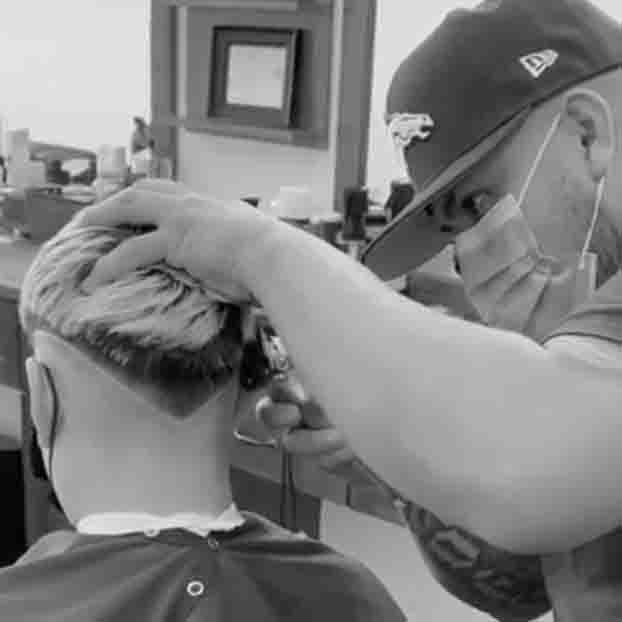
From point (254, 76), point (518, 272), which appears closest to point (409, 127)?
point (518, 272)

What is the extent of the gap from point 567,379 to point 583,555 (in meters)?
0.24

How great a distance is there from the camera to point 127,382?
1.20 meters

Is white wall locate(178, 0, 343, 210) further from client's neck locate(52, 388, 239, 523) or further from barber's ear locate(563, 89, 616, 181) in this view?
barber's ear locate(563, 89, 616, 181)

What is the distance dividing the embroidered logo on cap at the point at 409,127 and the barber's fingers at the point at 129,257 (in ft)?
1.04

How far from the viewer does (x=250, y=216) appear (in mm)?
913

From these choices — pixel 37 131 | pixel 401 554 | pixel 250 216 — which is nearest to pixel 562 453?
pixel 250 216

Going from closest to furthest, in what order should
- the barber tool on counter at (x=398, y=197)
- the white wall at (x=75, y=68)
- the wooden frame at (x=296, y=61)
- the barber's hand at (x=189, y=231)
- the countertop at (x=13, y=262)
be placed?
the barber's hand at (x=189, y=231), the barber tool on counter at (x=398, y=197), the countertop at (x=13, y=262), the wooden frame at (x=296, y=61), the white wall at (x=75, y=68)

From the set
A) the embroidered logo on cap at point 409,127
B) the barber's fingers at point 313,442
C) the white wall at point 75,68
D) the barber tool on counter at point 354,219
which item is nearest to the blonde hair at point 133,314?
the barber's fingers at point 313,442

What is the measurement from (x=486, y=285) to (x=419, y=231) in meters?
0.11

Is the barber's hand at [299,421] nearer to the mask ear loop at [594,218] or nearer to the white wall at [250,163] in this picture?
the mask ear loop at [594,218]

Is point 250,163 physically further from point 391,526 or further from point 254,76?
point 391,526

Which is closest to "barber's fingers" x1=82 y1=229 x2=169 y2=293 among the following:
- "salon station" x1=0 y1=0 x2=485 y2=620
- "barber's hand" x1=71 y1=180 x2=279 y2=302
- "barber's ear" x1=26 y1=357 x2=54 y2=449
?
"barber's hand" x1=71 y1=180 x2=279 y2=302

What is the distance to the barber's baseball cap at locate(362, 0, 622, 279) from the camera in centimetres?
108

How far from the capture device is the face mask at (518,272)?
1.12 m
